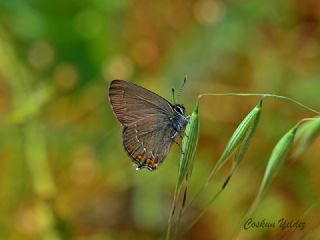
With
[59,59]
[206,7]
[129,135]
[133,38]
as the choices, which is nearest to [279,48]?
[206,7]

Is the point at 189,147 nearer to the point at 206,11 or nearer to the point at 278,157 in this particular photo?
the point at 278,157

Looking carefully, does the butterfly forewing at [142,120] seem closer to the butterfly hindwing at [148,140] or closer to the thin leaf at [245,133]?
the butterfly hindwing at [148,140]

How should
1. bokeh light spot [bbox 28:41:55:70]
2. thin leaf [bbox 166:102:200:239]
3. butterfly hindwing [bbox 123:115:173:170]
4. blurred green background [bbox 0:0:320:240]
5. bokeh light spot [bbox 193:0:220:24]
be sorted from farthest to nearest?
bokeh light spot [bbox 193:0:220:24] → bokeh light spot [bbox 28:41:55:70] → blurred green background [bbox 0:0:320:240] → butterfly hindwing [bbox 123:115:173:170] → thin leaf [bbox 166:102:200:239]

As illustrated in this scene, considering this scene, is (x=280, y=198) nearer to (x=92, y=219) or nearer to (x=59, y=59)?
(x=92, y=219)

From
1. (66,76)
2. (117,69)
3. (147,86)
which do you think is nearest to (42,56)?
(66,76)

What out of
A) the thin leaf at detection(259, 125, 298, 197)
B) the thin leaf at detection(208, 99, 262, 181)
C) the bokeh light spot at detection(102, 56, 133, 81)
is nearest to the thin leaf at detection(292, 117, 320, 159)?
the thin leaf at detection(259, 125, 298, 197)

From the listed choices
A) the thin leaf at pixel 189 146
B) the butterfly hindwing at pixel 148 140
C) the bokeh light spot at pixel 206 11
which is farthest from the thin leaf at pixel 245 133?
the bokeh light spot at pixel 206 11

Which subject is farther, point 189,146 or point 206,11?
point 206,11

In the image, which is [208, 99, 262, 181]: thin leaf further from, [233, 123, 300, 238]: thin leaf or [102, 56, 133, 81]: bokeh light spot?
[102, 56, 133, 81]: bokeh light spot
